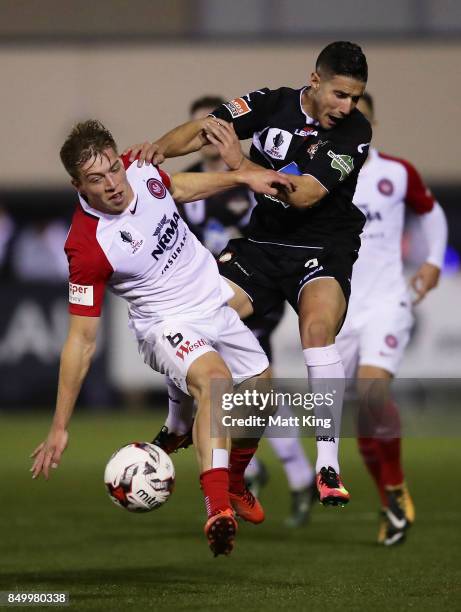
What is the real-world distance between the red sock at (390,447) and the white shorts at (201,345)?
6.14 feet

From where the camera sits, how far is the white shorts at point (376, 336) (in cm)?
963

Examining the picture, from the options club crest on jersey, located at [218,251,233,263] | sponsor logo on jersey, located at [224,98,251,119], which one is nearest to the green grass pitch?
club crest on jersey, located at [218,251,233,263]

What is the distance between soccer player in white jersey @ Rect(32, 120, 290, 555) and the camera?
6.93m

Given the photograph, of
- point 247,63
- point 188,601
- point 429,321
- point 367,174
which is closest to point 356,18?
point 247,63

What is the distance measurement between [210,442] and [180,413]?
1.02m

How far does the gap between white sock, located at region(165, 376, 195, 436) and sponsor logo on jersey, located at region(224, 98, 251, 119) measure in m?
1.56

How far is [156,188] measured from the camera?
287 inches

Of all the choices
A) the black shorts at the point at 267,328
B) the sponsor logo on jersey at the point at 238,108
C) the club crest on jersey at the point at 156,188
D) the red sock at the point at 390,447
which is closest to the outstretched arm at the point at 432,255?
the red sock at the point at 390,447

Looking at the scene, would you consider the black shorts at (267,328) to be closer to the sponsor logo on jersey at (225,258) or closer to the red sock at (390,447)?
the red sock at (390,447)

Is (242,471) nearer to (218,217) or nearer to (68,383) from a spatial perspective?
(68,383)

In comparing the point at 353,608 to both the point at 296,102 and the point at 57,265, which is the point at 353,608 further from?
the point at 57,265

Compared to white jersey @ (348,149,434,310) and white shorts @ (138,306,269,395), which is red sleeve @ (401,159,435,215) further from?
white shorts @ (138,306,269,395)

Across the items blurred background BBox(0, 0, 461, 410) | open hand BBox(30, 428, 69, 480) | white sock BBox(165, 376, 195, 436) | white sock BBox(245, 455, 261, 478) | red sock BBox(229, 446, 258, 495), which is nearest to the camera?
open hand BBox(30, 428, 69, 480)

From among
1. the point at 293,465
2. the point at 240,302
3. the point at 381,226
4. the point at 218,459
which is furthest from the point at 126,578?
the point at 381,226
